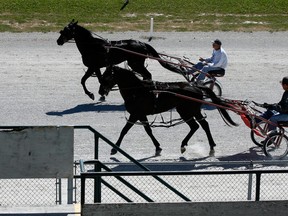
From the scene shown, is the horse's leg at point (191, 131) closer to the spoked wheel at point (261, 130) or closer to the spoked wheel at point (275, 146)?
the spoked wheel at point (261, 130)

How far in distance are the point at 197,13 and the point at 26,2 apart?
6.70 metres

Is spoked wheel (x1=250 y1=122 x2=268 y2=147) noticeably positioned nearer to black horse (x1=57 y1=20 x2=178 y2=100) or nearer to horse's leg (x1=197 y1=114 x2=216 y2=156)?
horse's leg (x1=197 y1=114 x2=216 y2=156)

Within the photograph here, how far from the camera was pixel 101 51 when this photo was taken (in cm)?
2081

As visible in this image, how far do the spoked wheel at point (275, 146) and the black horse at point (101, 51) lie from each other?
4677 millimetres

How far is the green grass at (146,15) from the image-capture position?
104 feet

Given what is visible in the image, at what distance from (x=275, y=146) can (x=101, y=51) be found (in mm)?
6009

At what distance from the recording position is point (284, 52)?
28.0 m

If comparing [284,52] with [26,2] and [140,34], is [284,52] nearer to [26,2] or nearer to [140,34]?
[140,34]

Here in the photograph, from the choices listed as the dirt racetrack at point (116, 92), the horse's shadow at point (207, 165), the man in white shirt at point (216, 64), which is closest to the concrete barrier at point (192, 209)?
the horse's shadow at point (207, 165)

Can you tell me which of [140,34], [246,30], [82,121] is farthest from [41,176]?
[246,30]

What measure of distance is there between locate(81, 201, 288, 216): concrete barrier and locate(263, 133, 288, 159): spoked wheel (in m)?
4.67

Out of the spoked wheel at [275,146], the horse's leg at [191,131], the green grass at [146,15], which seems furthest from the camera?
the green grass at [146,15]

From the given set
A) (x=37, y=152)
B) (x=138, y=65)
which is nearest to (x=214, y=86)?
(x=138, y=65)

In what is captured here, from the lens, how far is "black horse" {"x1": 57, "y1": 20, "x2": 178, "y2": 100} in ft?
68.1
